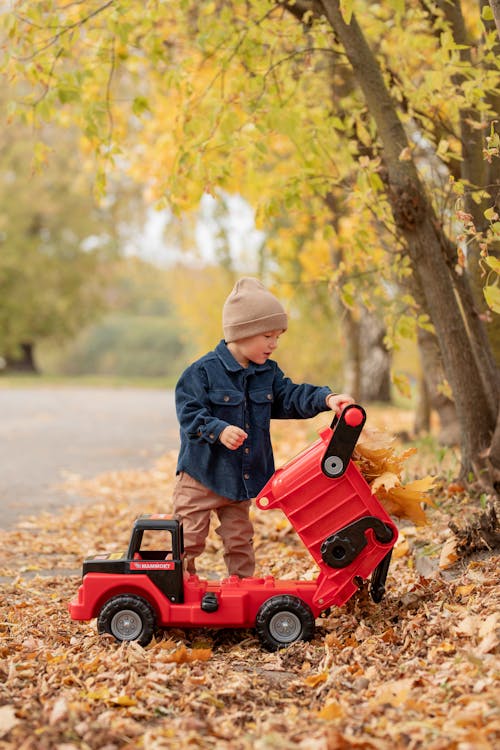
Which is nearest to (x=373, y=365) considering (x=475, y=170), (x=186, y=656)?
(x=475, y=170)

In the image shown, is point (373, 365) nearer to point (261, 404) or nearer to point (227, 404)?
point (261, 404)

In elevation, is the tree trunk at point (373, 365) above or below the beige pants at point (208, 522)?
above

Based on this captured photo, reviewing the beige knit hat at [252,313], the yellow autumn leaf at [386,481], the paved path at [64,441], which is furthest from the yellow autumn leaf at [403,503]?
the paved path at [64,441]

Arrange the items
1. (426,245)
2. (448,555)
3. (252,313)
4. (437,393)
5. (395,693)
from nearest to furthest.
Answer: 1. (395,693)
2. (252,313)
3. (448,555)
4. (426,245)
5. (437,393)

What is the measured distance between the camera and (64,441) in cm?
1115

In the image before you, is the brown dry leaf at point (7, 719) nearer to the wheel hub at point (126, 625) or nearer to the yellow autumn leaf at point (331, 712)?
the wheel hub at point (126, 625)

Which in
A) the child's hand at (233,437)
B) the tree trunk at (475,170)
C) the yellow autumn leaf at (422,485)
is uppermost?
the tree trunk at (475,170)

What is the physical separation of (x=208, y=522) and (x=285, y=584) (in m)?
0.49

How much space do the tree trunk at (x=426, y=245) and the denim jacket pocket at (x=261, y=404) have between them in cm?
160

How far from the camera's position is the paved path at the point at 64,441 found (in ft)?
24.5

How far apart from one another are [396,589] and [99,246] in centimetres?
3018

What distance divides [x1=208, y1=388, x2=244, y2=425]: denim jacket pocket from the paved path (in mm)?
2917

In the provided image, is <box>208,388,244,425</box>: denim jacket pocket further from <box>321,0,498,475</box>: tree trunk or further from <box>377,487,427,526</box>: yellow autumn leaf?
<box>321,0,498,475</box>: tree trunk

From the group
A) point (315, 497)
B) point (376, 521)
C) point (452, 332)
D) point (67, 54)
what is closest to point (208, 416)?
point (315, 497)
